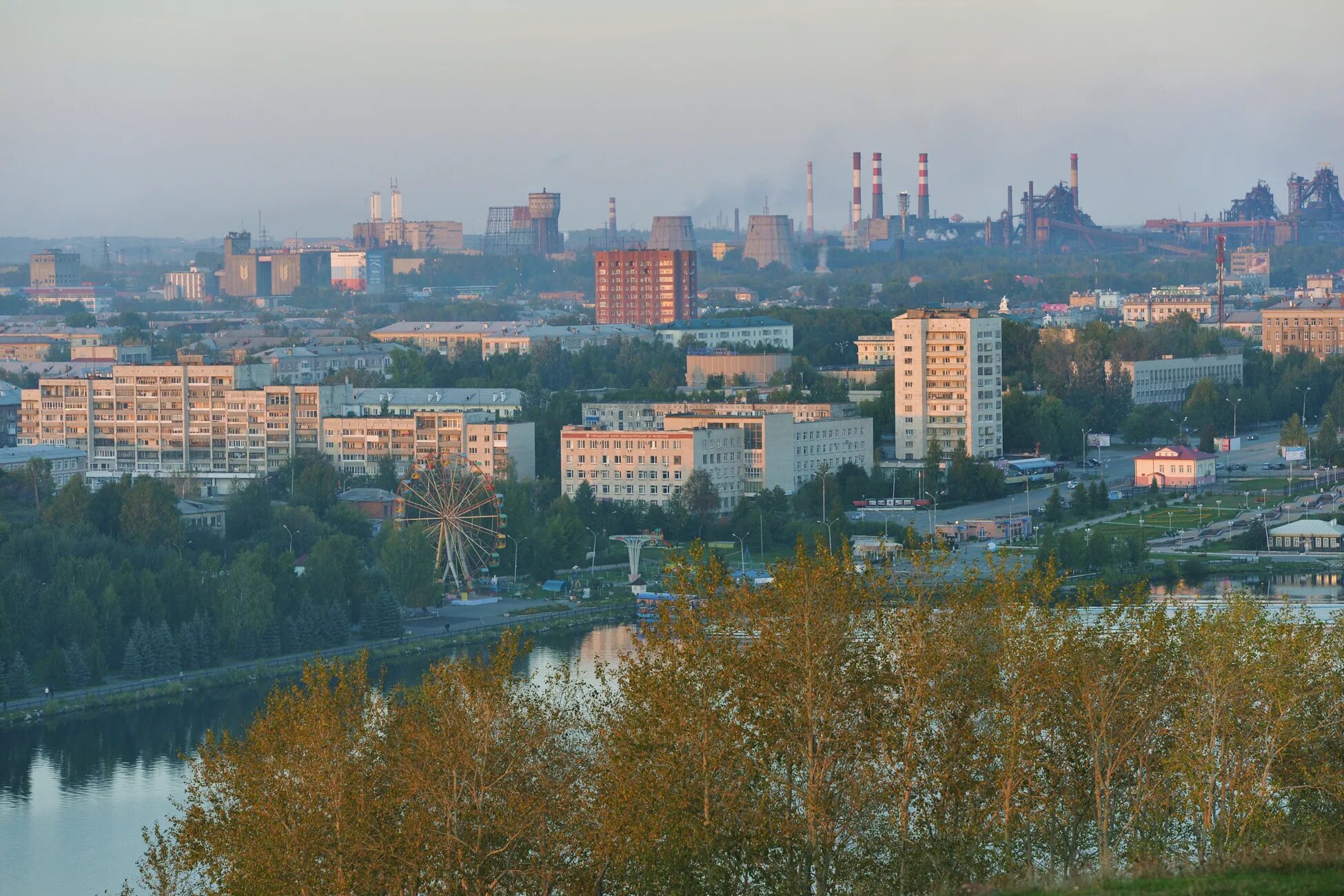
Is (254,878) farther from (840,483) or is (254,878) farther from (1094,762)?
(840,483)

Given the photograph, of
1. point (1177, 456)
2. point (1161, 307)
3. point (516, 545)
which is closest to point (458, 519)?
point (516, 545)

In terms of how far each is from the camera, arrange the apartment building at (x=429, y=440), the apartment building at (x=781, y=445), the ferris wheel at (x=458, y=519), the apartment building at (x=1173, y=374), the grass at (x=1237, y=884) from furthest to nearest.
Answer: the apartment building at (x=1173, y=374), the apartment building at (x=429, y=440), the apartment building at (x=781, y=445), the ferris wheel at (x=458, y=519), the grass at (x=1237, y=884)

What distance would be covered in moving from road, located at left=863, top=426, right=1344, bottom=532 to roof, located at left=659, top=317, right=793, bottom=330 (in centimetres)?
937

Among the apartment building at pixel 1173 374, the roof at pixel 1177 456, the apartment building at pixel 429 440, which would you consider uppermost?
the apartment building at pixel 1173 374

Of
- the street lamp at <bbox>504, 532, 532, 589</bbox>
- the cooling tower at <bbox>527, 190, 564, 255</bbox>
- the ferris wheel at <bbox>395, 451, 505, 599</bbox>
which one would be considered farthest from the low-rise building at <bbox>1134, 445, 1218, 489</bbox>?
the cooling tower at <bbox>527, 190, 564, 255</bbox>

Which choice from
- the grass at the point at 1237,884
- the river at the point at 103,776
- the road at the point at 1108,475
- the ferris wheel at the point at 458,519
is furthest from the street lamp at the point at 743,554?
Answer: the grass at the point at 1237,884

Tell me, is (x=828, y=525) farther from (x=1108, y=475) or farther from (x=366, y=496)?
(x=1108, y=475)

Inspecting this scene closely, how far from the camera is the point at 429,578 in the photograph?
55.6ft

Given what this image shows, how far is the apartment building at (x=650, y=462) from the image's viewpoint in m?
20.8

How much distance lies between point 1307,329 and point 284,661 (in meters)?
25.9

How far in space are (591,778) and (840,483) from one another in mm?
14139

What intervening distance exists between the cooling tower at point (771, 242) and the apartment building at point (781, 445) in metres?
47.4

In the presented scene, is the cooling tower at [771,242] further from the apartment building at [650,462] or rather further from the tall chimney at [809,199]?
the apartment building at [650,462]

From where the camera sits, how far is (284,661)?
14.9 meters
